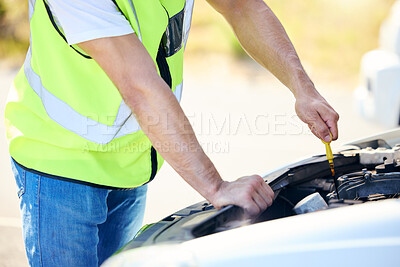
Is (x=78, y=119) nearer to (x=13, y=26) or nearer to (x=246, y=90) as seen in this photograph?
(x=246, y=90)

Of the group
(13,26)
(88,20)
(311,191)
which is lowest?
(311,191)

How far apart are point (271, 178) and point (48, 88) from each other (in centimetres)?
93

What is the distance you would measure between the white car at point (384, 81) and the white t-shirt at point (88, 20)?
4002 millimetres

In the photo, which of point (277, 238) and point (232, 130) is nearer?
point (277, 238)

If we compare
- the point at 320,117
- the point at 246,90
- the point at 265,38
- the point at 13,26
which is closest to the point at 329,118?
the point at 320,117

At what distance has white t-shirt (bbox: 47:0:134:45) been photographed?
5.41ft

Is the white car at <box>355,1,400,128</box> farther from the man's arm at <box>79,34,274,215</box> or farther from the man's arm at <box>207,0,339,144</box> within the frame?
the man's arm at <box>79,34,274,215</box>

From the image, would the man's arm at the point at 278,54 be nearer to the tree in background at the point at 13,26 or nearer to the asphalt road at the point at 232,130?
the asphalt road at the point at 232,130

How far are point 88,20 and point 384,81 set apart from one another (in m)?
4.08

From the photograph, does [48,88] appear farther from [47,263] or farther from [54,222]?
[47,263]

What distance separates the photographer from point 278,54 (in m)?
2.35

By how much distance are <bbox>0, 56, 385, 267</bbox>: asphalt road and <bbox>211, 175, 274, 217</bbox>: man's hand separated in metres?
2.49

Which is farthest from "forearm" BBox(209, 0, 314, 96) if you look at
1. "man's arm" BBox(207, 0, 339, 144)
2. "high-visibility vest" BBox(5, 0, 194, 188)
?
"high-visibility vest" BBox(5, 0, 194, 188)

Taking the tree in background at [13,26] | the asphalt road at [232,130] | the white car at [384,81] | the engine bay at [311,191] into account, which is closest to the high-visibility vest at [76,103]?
the engine bay at [311,191]
